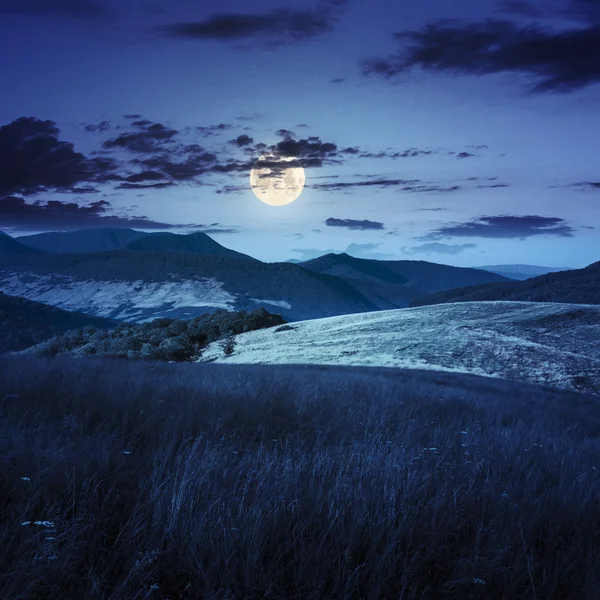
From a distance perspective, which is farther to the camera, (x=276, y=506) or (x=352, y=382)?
(x=352, y=382)

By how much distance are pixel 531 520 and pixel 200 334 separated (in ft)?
117

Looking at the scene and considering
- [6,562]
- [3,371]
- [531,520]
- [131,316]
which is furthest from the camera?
[131,316]

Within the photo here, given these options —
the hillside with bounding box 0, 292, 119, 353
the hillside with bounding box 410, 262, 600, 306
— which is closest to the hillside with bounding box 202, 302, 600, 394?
the hillside with bounding box 410, 262, 600, 306

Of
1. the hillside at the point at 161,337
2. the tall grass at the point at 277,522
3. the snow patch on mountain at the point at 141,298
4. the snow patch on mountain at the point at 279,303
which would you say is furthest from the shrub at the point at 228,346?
the snow patch on mountain at the point at 279,303

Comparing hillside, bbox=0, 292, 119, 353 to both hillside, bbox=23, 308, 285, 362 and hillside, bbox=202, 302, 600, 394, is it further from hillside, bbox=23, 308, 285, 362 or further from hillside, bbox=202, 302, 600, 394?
hillside, bbox=202, 302, 600, 394

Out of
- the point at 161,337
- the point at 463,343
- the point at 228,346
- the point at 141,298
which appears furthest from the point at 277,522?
the point at 141,298

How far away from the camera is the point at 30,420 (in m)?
4.59

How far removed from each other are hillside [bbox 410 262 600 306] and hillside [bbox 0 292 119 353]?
202 ft

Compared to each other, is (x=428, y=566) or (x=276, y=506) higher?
(x=276, y=506)

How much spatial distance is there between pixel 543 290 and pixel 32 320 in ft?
297

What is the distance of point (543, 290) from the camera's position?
9038 centimetres

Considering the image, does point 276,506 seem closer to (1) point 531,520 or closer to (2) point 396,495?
(2) point 396,495

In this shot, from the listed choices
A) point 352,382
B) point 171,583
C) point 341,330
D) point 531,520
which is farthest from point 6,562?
point 341,330

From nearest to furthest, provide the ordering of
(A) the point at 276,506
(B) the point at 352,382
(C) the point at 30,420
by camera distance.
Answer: (A) the point at 276,506 → (C) the point at 30,420 → (B) the point at 352,382
